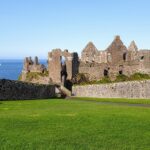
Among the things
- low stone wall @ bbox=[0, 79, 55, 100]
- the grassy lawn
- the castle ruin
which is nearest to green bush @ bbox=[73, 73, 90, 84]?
the castle ruin

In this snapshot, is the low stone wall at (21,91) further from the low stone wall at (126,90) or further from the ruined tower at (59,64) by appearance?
the ruined tower at (59,64)

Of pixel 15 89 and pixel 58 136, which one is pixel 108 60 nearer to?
pixel 15 89

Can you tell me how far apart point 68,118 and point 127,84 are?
98.9ft

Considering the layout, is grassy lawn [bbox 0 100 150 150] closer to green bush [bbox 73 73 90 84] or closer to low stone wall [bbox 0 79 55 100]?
low stone wall [bbox 0 79 55 100]

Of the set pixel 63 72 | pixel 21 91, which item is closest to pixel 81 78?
pixel 63 72

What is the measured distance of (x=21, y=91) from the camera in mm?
47469

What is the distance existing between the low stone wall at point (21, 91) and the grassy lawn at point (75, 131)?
18.2 metres

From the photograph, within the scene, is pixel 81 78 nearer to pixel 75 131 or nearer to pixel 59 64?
pixel 59 64

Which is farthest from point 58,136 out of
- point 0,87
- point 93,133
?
point 0,87

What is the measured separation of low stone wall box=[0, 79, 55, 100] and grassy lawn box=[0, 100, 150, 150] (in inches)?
717

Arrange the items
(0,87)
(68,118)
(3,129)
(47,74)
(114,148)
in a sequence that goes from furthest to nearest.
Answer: (47,74), (0,87), (68,118), (3,129), (114,148)

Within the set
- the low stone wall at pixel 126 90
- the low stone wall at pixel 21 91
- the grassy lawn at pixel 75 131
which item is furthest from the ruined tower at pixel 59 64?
the grassy lawn at pixel 75 131

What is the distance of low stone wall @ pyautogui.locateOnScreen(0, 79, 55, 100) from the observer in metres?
44.9

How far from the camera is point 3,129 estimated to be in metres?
21.6
